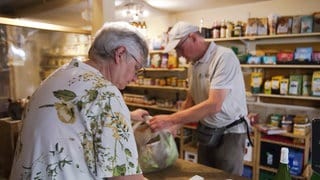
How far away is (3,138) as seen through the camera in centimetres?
169

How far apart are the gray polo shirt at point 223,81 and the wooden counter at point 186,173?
470 millimetres

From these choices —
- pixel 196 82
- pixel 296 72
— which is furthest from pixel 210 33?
pixel 196 82

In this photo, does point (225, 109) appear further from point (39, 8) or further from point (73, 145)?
point (39, 8)

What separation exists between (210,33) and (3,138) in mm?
2366

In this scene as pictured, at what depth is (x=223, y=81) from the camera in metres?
1.56

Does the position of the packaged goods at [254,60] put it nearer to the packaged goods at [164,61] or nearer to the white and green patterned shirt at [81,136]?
the packaged goods at [164,61]

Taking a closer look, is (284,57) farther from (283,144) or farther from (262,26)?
(283,144)

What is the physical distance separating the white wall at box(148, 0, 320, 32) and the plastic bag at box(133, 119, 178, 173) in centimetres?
220

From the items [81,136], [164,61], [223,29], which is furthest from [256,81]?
[81,136]

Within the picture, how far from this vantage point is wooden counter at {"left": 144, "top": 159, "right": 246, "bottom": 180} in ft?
3.80

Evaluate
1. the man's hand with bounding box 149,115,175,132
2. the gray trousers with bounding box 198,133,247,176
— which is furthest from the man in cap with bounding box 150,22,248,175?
the man's hand with bounding box 149,115,175,132

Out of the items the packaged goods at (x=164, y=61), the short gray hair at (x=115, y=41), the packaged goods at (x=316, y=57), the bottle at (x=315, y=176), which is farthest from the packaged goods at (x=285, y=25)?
the short gray hair at (x=115, y=41)

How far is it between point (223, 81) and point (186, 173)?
23.9 inches

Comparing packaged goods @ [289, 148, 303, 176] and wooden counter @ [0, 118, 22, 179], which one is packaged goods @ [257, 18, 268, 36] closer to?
packaged goods @ [289, 148, 303, 176]
